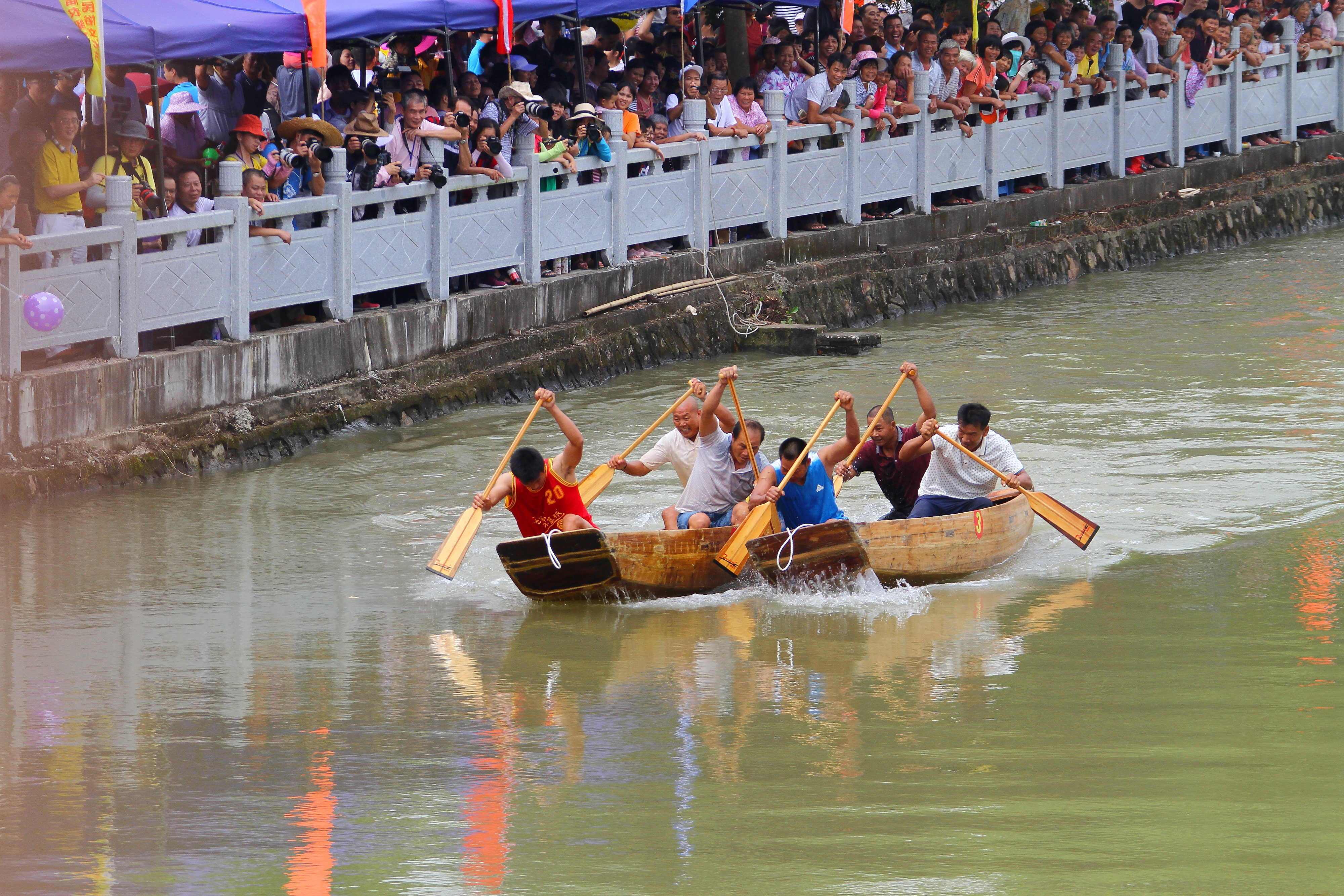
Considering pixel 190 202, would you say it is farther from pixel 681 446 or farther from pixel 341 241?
pixel 681 446

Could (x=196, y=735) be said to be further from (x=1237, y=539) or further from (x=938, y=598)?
(x=1237, y=539)

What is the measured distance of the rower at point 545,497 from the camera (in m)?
11.1

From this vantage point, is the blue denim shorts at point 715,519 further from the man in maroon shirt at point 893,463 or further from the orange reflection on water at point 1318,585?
Answer: the orange reflection on water at point 1318,585

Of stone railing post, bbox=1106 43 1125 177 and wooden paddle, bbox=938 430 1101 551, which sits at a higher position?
stone railing post, bbox=1106 43 1125 177

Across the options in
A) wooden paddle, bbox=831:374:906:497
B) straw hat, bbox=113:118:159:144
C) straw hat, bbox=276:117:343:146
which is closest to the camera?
wooden paddle, bbox=831:374:906:497

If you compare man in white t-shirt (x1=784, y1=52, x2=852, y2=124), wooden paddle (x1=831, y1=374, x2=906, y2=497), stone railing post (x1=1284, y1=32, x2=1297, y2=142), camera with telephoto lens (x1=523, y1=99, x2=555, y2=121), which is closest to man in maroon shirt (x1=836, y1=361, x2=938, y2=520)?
wooden paddle (x1=831, y1=374, x2=906, y2=497)

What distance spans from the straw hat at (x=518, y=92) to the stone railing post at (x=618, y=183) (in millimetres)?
677

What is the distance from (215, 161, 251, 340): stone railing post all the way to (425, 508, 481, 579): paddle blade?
12.9 ft

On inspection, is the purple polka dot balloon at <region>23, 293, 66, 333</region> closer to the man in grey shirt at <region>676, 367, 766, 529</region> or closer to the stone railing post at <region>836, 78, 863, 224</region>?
the man in grey shirt at <region>676, 367, 766, 529</region>

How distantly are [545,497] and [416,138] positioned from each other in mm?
5419

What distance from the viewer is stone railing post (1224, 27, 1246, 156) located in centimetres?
2512

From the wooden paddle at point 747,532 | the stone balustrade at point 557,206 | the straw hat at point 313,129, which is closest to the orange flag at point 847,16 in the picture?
the stone balustrade at point 557,206

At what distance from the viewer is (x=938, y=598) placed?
37.0 feet

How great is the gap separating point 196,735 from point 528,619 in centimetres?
271
